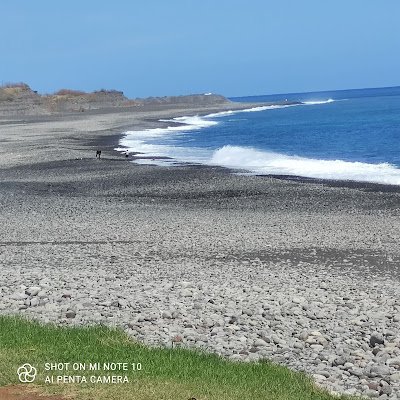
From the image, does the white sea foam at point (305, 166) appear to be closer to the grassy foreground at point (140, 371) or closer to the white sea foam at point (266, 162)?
the white sea foam at point (266, 162)

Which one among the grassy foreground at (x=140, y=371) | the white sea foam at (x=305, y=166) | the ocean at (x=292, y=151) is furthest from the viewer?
the ocean at (x=292, y=151)

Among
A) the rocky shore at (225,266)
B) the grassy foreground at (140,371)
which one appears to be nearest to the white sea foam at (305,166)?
the rocky shore at (225,266)

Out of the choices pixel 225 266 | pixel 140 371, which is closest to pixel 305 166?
pixel 225 266

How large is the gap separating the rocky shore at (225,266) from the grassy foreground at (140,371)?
720 millimetres

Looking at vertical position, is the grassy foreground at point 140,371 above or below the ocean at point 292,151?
above

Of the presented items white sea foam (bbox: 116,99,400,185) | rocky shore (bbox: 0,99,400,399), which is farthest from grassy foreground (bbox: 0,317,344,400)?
white sea foam (bbox: 116,99,400,185)

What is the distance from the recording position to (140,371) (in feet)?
26.8

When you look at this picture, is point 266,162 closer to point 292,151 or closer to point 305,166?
point 305,166

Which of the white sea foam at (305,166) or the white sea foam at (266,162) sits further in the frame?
the white sea foam at (266,162)

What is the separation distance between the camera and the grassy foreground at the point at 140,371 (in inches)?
295

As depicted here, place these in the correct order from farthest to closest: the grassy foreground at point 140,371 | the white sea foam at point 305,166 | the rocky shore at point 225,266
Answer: the white sea foam at point 305,166, the rocky shore at point 225,266, the grassy foreground at point 140,371

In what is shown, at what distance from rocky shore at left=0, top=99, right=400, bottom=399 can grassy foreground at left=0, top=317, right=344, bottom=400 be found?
72 cm

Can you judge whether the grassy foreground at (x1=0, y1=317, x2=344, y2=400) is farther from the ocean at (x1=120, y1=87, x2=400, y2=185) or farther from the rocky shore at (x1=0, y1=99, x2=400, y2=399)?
the ocean at (x1=120, y1=87, x2=400, y2=185)

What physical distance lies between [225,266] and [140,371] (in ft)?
27.2
